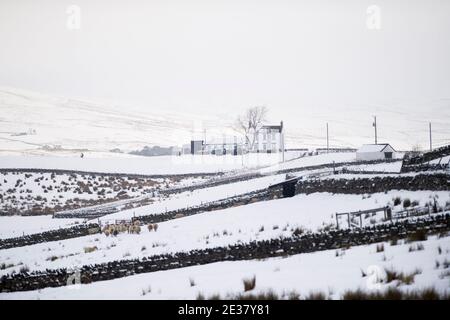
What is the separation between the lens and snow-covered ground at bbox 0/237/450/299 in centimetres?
1094

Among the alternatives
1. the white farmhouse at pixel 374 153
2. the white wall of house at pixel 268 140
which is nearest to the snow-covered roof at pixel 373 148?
the white farmhouse at pixel 374 153

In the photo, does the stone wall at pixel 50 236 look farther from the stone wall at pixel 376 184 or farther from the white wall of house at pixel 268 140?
the white wall of house at pixel 268 140

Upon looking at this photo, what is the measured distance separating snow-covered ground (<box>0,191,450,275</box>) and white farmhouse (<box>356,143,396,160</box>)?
1409 inches

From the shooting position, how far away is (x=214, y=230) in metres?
26.0

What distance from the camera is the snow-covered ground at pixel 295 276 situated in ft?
35.9

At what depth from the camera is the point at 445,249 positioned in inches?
480

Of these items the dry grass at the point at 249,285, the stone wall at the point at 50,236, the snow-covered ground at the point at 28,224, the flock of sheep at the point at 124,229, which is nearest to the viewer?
the dry grass at the point at 249,285

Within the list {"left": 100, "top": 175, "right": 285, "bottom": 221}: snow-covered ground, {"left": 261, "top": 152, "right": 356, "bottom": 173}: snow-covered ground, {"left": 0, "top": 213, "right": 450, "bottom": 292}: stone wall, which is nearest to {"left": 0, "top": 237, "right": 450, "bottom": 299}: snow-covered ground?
{"left": 0, "top": 213, "right": 450, "bottom": 292}: stone wall

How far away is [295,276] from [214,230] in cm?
1353

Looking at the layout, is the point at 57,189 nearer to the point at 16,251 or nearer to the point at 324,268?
the point at 16,251

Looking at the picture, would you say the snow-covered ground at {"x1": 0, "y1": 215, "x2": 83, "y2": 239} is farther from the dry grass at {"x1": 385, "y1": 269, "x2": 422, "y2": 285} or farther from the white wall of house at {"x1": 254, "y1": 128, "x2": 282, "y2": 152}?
the white wall of house at {"x1": 254, "y1": 128, "x2": 282, "y2": 152}

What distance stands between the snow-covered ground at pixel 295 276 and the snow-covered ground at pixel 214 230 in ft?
20.1
